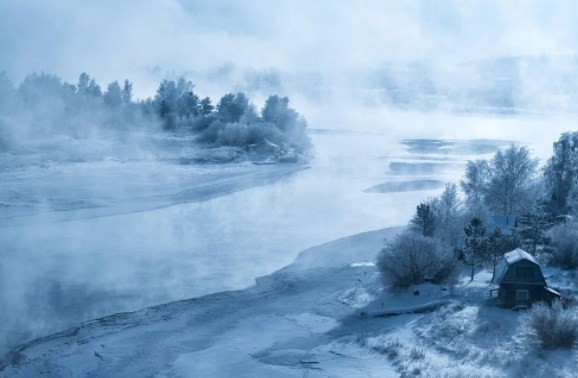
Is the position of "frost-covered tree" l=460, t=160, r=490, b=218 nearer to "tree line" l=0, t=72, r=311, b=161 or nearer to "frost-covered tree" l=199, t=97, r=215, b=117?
"tree line" l=0, t=72, r=311, b=161

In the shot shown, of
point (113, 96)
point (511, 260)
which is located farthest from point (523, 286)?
point (113, 96)

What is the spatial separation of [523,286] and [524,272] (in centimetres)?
42

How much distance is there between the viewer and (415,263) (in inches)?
826

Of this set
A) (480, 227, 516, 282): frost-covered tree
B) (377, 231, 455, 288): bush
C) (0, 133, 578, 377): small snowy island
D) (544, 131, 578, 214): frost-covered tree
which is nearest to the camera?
(0, 133, 578, 377): small snowy island

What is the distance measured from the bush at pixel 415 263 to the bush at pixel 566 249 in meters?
4.18

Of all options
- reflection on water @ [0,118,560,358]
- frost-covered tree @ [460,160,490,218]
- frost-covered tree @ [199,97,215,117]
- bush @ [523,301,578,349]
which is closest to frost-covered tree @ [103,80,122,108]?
frost-covered tree @ [199,97,215,117]

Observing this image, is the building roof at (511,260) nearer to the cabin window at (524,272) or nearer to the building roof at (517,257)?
the building roof at (517,257)

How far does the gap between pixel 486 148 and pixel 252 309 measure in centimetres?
4968

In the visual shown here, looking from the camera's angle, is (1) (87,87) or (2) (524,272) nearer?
(2) (524,272)

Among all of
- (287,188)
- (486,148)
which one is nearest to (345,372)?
(287,188)

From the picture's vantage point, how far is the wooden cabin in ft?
62.8

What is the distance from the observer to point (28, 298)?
789 inches

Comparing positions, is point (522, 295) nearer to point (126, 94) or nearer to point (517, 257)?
point (517, 257)

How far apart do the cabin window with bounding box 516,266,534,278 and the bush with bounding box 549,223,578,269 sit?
3967 mm
